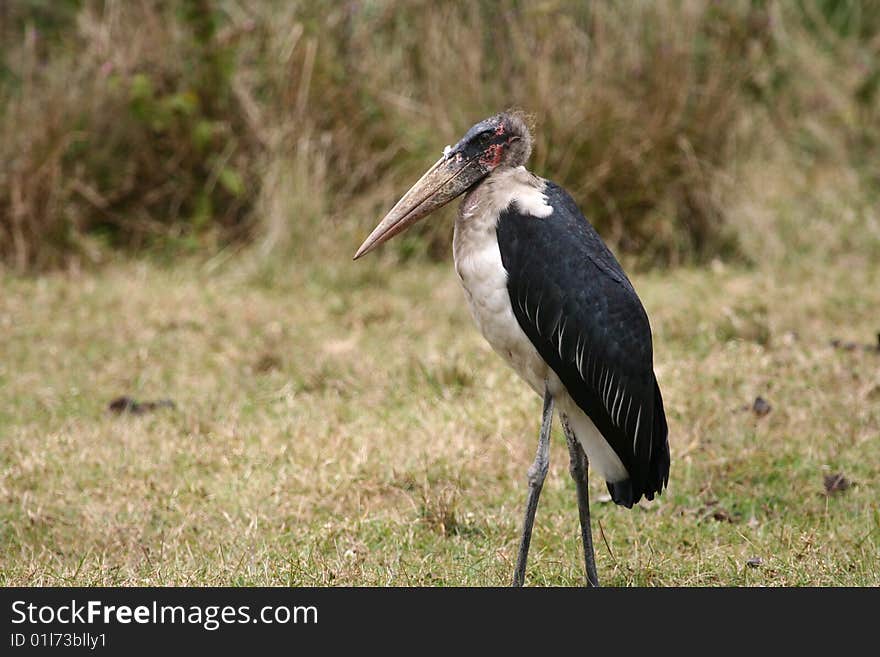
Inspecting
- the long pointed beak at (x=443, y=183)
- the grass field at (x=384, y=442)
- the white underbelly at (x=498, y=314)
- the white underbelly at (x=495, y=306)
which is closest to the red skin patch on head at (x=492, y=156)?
the long pointed beak at (x=443, y=183)

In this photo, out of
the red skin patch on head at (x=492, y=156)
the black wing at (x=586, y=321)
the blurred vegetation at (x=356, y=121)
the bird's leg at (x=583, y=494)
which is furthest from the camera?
the blurred vegetation at (x=356, y=121)

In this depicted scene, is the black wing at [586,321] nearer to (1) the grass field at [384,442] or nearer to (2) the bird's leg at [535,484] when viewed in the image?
(2) the bird's leg at [535,484]

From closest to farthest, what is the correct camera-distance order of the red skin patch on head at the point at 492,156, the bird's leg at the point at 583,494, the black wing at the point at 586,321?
the black wing at the point at 586,321, the bird's leg at the point at 583,494, the red skin patch on head at the point at 492,156

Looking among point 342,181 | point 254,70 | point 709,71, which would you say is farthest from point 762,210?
point 254,70

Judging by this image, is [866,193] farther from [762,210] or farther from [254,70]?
[254,70]

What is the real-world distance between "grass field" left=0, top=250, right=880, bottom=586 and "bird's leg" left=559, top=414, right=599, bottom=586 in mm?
134

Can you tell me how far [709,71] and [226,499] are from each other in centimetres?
426

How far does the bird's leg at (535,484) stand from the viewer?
3.45 metres

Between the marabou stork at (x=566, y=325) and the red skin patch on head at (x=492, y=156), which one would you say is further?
the red skin patch on head at (x=492, y=156)

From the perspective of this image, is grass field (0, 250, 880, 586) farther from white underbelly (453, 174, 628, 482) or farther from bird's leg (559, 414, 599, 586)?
white underbelly (453, 174, 628, 482)

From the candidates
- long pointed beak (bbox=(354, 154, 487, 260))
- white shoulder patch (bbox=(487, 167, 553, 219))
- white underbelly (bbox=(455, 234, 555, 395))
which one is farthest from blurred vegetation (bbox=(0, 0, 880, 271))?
white underbelly (bbox=(455, 234, 555, 395))

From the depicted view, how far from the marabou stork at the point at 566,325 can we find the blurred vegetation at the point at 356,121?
140 inches

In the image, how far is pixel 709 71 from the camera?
7305 mm

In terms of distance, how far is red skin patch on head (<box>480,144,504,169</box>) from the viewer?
3672mm
